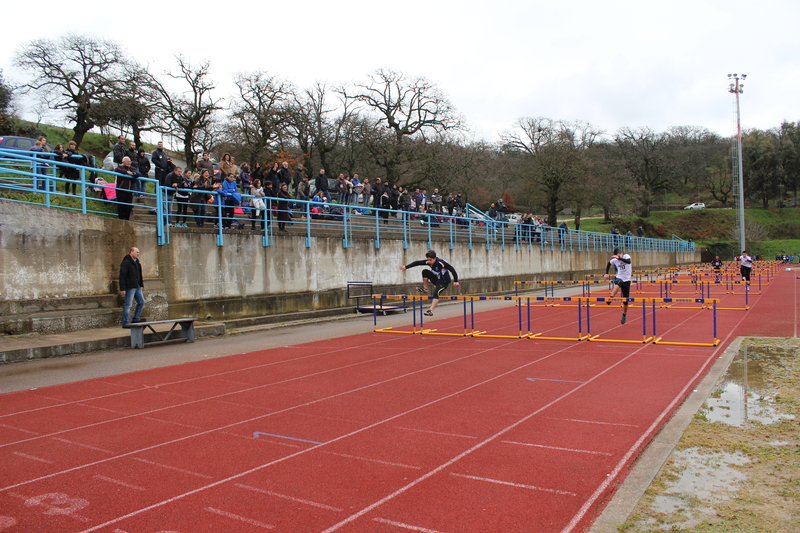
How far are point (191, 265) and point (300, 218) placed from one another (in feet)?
22.2

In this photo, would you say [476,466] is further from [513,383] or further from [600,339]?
[600,339]

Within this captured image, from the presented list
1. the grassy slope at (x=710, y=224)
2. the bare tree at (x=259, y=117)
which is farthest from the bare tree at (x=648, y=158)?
the bare tree at (x=259, y=117)

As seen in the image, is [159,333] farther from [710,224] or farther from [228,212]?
[710,224]

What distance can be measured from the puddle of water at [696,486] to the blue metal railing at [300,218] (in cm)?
1227

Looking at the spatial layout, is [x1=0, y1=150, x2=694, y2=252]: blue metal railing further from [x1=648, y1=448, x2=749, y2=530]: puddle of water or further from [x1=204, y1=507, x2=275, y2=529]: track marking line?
[x1=648, y1=448, x2=749, y2=530]: puddle of water

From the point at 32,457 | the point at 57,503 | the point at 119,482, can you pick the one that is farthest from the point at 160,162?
the point at 57,503

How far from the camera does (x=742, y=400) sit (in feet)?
23.2

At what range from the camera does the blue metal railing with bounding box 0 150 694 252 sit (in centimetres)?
1332

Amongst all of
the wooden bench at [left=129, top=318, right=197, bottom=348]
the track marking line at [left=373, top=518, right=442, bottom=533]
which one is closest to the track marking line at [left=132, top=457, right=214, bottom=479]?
the track marking line at [left=373, top=518, right=442, bottom=533]

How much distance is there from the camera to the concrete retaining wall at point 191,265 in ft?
39.0

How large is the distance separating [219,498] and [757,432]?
17.2ft

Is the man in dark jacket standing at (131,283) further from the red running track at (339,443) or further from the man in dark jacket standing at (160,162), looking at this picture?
the man in dark jacket standing at (160,162)

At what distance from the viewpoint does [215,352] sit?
11.9 meters

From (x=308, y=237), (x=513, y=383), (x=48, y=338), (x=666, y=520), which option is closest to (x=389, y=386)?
(x=513, y=383)
